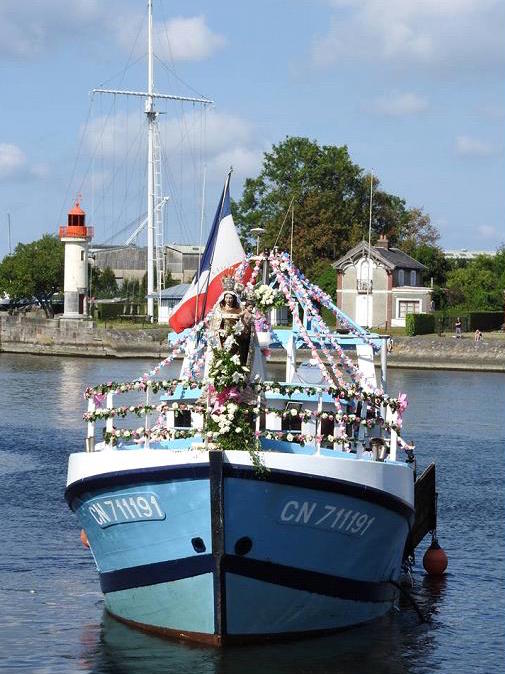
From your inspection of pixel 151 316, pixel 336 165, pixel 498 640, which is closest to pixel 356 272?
pixel 151 316

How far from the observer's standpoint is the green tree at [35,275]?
4734 inches

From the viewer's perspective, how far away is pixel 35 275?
12025 centimetres

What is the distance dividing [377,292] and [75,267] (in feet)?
75.4

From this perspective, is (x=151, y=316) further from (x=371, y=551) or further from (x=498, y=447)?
(x=371, y=551)

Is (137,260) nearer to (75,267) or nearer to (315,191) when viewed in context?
(315,191)

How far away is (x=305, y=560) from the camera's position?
17.6 meters

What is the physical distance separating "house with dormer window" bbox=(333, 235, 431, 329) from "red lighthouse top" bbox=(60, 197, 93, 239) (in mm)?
19281

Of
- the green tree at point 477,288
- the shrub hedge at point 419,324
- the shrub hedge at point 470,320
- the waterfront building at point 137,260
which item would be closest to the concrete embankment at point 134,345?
the shrub hedge at point 419,324

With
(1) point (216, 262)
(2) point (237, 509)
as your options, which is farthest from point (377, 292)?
(2) point (237, 509)

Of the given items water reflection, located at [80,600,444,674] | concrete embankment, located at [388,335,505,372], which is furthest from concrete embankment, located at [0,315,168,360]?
water reflection, located at [80,600,444,674]

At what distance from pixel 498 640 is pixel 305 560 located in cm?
385

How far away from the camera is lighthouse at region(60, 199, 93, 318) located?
338 feet

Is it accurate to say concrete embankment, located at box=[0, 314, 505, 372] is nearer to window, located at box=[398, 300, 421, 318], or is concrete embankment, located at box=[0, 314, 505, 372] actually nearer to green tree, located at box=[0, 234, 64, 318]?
window, located at box=[398, 300, 421, 318]

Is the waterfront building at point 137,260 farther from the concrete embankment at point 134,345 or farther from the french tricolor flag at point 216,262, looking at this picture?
the french tricolor flag at point 216,262
